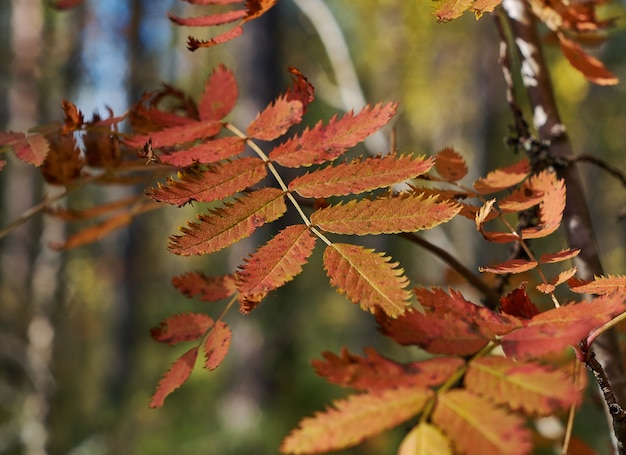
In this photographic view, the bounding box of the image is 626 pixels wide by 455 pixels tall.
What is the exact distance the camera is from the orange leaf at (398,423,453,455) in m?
0.33

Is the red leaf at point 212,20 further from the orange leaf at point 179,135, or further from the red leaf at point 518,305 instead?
the red leaf at point 518,305

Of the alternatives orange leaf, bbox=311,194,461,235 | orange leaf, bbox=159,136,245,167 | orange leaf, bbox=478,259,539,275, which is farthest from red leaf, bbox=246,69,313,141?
orange leaf, bbox=478,259,539,275

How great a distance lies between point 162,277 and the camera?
14422 millimetres

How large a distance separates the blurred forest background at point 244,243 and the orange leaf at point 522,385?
54cm

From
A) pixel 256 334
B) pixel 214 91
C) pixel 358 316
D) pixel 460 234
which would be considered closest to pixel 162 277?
pixel 358 316

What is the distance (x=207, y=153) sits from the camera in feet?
1.89

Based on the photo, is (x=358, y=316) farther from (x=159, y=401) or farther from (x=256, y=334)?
(x=159, y=401)

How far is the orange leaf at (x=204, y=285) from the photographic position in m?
0.65

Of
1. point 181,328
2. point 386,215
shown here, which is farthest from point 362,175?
point 181,328

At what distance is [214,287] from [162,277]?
14327 mm

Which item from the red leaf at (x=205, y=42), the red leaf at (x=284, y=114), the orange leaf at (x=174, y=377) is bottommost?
the orange leaf at (x=174, y=377)

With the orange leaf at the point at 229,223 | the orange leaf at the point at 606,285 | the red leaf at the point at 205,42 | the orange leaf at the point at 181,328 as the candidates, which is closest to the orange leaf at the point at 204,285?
the orange leaf at the point at 181,328

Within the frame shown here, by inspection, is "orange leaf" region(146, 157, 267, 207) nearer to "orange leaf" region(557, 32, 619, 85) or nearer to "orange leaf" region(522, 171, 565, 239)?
"orange leaf" region(522, 171, 565, 239)

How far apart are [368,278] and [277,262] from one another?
81 mm
